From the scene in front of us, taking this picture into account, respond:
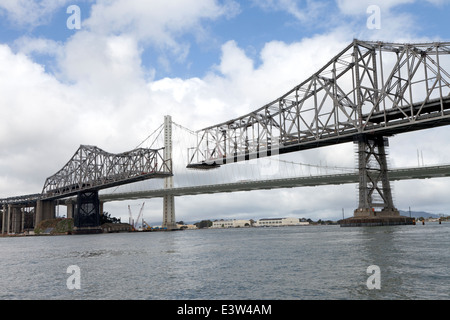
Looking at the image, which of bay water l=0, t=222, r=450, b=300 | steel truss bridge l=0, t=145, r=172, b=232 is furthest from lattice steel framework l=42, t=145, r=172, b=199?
bay water l=0, t=222, r=450, b=300

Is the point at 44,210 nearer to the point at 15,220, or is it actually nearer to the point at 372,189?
the point at 15,220

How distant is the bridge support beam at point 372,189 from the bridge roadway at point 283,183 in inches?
1118

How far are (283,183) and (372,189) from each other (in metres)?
50.8

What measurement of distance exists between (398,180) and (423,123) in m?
48.2

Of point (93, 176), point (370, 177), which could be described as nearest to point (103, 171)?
point (93, 176)

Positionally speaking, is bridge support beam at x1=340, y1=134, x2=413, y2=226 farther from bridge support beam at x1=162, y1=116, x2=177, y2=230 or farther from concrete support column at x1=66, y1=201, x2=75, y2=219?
concrete support column at x1=66, y1=201, x2=75, y2=219

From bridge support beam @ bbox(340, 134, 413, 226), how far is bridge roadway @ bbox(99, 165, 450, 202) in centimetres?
2841

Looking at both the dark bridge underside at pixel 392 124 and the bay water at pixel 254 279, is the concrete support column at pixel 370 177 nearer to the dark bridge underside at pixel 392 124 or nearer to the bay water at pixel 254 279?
the dark bridge underside at pixel 392 124

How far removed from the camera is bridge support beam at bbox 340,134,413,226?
7600cm

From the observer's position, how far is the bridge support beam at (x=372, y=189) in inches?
2992

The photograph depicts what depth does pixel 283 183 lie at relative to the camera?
420 feet

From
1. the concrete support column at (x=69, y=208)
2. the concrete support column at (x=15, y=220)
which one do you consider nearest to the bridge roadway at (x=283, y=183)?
the concrete support column at (x=69, y=208)

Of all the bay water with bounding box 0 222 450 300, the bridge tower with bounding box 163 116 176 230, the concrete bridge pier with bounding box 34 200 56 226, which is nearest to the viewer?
the bay water with bounding box 0 222 450 300
